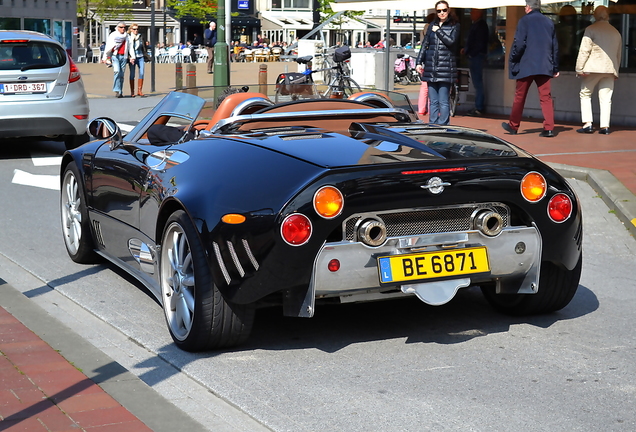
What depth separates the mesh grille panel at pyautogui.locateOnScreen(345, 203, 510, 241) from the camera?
4535mm

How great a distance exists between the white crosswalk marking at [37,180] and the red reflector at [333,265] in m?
6.60

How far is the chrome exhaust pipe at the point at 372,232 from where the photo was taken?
4.43 m

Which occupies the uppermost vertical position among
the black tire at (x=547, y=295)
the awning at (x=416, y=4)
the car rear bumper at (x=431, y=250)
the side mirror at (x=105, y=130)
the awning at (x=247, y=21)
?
the awning at (x=247, y=21)

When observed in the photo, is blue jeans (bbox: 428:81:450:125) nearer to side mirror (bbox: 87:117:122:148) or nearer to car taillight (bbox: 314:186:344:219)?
side mirror (bbox: 87:117:122:148)

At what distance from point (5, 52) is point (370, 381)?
983 centimetres

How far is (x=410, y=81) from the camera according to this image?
31125 millimetres

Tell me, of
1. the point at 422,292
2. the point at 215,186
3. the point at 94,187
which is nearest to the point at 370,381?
the point at 422,292

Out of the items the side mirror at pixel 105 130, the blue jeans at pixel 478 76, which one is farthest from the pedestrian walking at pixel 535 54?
the side mirror at pixel 105 130

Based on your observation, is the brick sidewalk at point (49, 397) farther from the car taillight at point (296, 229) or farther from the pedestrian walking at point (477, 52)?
the pedestrian walking at point (477, 52)

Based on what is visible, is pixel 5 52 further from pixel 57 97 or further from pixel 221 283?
pixel 221 283

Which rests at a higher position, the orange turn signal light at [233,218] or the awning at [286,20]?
the awning at [286,20]

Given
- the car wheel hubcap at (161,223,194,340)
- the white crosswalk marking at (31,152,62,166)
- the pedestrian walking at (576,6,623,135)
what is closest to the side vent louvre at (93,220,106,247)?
the car wheel hubcap at (161,223,194,340)

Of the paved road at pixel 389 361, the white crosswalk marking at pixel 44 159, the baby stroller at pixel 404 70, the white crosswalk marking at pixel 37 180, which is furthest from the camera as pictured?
the baby stroller at pixel 404 70

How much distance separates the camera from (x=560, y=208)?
4805mm
